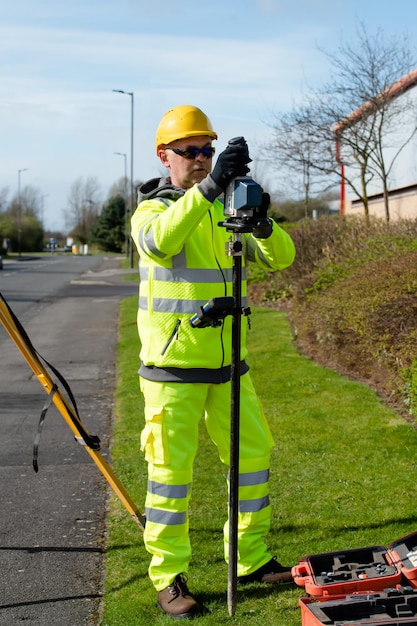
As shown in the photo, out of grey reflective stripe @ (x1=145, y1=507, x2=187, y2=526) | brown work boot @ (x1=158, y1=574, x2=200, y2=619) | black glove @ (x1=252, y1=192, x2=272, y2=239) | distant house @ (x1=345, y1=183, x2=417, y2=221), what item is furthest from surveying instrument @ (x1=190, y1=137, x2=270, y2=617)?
distant house @ (x1=345, y1=183, x2=417, y2=221)

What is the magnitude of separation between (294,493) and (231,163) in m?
3.03

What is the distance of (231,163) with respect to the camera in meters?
3.72

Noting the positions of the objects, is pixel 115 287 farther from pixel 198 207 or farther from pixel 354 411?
pixel 198 207

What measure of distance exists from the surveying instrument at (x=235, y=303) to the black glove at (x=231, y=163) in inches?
1.2

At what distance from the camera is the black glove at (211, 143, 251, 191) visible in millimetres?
3720

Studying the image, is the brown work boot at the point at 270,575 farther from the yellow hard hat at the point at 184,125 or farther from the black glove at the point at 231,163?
the yellow hard hat at the point at 184,125

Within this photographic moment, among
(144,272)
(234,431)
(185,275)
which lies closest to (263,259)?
(185,275)

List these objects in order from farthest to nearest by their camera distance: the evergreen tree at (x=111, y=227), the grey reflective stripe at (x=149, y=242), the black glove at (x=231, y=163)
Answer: the evergreen tree at (x=111, y=227)
the grey reflective stripe at (x=149, y=242)
the black glove at (x=231, y=163)

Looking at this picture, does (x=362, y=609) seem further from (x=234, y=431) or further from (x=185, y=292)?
(x=185, y=292)

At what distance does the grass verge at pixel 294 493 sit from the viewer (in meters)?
4.38

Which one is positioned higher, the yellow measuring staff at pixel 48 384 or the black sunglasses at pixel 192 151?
the black sunglasses at pixel 192 151

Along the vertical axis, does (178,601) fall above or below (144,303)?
below

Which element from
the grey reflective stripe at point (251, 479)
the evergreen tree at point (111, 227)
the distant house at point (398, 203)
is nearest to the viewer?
the grey reflective stripe at point (251, 479)

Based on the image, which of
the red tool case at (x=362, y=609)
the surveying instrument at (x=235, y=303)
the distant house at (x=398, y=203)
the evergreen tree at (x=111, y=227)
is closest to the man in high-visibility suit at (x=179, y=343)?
the surveying instrument at (x=235, y=303)
